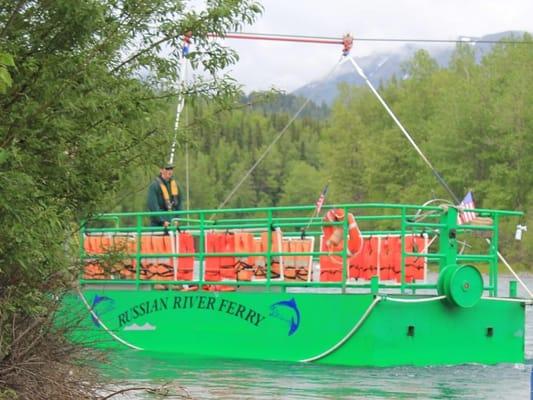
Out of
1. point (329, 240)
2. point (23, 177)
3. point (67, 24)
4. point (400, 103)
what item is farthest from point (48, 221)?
point (400, 103)

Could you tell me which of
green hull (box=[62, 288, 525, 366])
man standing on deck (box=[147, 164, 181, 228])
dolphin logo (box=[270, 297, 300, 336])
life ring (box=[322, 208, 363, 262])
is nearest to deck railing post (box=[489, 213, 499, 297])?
green hull (box=[62, 288, 525, 366])

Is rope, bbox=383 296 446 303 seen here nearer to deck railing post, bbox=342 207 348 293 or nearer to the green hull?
the green hull

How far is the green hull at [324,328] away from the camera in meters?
15.5

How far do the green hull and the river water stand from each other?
0.18 m

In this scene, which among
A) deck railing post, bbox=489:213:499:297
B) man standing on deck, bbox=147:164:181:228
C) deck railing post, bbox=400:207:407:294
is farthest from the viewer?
man standing on deck, bbox=147:164:181:228

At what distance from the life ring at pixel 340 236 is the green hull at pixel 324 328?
0.58m

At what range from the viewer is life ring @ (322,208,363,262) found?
51.6ft

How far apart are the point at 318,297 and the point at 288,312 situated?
1.72ft

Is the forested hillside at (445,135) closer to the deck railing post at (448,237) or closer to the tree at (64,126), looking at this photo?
the deck railing post at (448,237)

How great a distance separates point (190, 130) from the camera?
32.6 ft

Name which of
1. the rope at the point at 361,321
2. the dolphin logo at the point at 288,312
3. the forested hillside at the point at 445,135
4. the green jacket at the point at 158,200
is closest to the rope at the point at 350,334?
the rope at the point at 361,321

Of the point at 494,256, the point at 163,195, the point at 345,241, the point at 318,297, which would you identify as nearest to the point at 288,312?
the point at 318,297

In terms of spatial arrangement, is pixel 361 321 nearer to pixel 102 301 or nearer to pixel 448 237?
pixel 448 237

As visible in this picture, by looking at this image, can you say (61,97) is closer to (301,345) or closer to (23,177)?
(23,177)
